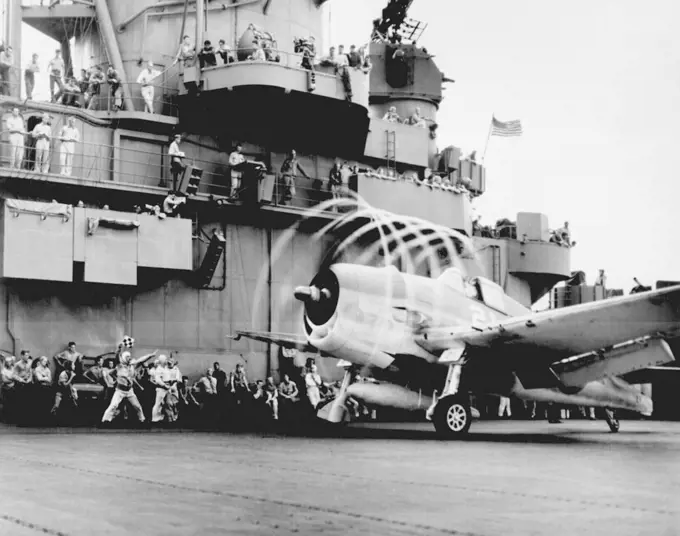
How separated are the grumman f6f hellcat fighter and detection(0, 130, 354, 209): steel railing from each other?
8.14 meters

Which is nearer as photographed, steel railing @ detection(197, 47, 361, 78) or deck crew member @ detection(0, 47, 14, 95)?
deck crew member @ detection(0, 47, 14, 95)

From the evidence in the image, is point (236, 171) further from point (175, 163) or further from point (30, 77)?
point (30, 77)

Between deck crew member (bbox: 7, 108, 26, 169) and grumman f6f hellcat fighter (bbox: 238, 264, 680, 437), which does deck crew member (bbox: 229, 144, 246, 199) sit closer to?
deck crew member (bbox: 7, 108, 26, 169)

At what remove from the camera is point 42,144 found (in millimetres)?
23250

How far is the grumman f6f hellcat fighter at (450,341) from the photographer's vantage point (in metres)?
18.1

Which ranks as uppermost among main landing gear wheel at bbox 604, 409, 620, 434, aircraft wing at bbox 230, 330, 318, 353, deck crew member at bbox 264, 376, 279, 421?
aircraft wing at bbox 230, 330, 318, 353

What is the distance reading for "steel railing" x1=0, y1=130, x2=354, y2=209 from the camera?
23406 mm

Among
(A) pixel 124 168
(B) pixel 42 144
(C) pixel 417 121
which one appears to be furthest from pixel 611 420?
(B) pixel 42 144

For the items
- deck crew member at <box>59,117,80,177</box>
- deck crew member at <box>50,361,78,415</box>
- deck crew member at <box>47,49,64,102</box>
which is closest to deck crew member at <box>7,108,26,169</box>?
deck crew member at <box>59,117,80,177</box>

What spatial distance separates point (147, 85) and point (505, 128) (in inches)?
537

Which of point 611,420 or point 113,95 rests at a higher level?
point 113,95

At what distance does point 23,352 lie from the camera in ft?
72.3

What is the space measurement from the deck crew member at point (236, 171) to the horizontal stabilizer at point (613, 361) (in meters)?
10.8

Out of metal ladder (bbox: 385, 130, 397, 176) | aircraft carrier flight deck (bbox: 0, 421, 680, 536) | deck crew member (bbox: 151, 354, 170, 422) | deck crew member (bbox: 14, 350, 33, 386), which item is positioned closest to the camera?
aircraft carrier flight deck (bbox: 0, 421, 680, 536)
